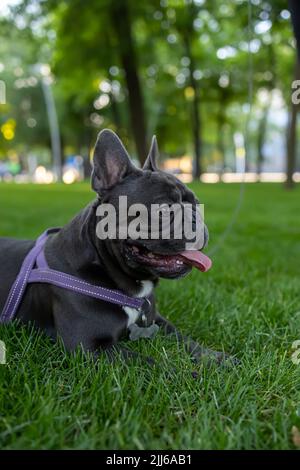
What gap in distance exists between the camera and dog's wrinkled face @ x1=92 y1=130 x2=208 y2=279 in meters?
2.63

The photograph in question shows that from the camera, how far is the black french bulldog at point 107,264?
8.63 feet

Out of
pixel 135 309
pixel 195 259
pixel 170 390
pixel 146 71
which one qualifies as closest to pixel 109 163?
pixel 195 259

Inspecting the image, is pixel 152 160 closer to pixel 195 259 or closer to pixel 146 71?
pixel 195 259

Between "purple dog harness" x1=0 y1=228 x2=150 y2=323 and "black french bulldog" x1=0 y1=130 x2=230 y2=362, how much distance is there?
0.03m

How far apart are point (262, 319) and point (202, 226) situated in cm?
97

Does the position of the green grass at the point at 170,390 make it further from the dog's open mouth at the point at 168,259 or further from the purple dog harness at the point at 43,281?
the dog's open mouth at the point at 168,259

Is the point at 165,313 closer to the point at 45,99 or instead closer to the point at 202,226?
the point at 202,226

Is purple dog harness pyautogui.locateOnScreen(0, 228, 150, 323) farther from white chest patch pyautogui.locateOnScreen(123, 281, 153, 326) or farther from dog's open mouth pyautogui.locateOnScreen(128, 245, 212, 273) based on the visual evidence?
dog's open mouth pyautogui.locateOnScreen(128, 245, 212, 273)

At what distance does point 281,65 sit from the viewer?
26438 mm

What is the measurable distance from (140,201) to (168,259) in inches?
13.4

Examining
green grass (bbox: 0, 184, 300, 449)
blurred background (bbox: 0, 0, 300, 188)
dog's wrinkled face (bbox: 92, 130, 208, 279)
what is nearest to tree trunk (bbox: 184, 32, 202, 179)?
blurred background (bbox: 0, 0, 300, 188)

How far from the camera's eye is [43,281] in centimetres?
279

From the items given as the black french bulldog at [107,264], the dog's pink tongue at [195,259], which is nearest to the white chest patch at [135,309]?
the black french bulldog at [107,264]

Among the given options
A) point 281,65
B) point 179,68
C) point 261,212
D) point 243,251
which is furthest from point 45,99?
point 243,251
